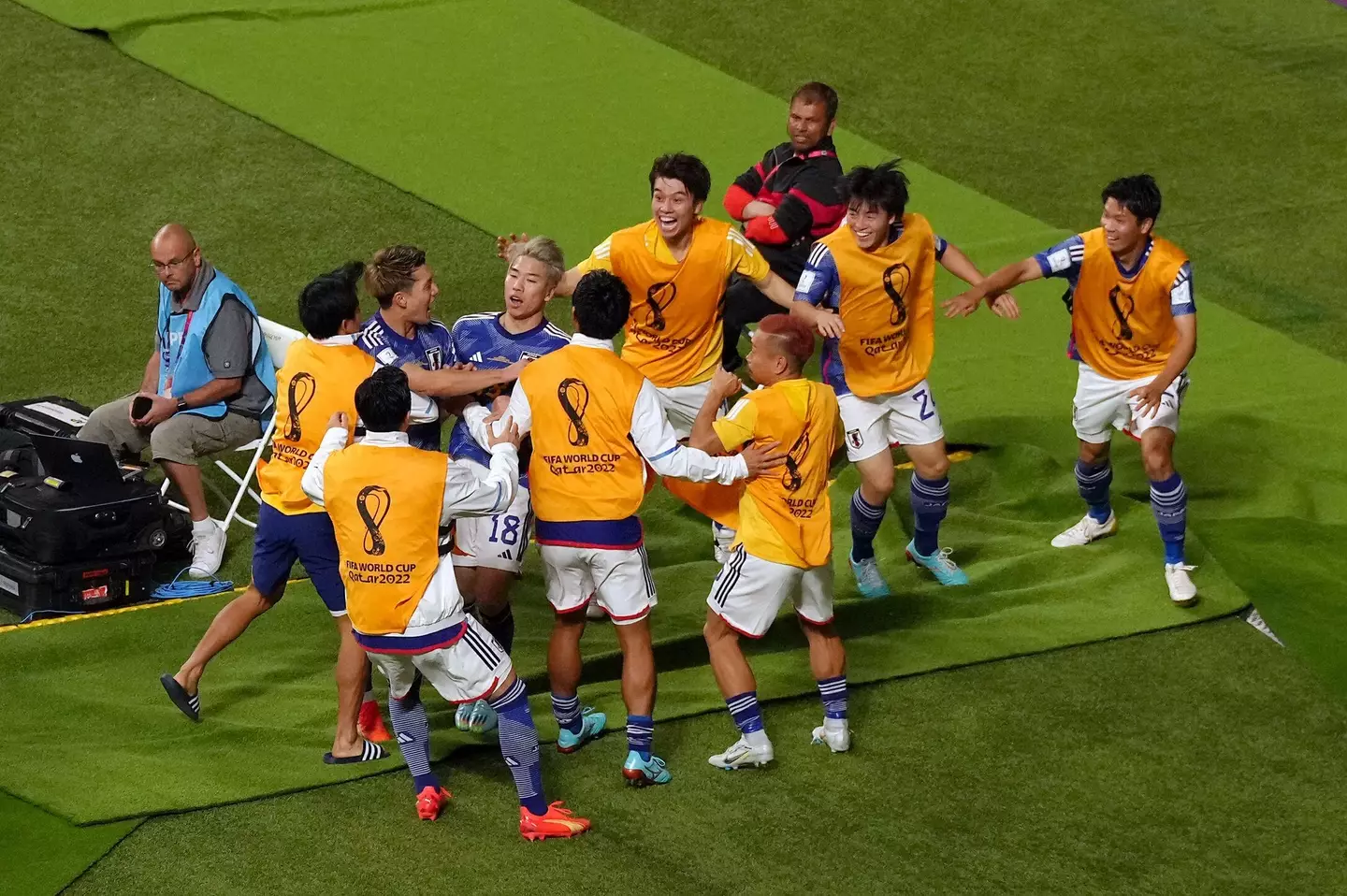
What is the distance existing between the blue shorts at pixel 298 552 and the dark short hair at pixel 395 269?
84cm

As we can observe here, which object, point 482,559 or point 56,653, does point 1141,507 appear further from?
point 56,653

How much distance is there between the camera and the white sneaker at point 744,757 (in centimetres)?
612

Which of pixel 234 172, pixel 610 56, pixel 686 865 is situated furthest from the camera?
pixel 610 56

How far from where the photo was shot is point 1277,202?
1121cm

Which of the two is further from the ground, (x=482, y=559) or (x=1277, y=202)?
(x=1277, y=202)

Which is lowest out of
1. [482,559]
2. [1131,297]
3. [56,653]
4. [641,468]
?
[56,653]

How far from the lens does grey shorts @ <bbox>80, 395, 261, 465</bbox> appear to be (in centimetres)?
768

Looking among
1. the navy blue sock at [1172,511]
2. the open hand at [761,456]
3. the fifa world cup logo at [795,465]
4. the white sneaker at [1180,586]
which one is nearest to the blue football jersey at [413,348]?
the open hand at [761,456]

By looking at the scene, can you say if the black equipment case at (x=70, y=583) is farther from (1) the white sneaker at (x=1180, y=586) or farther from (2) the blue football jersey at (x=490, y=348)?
(1) the white sneaker at (x=1180, y=586)

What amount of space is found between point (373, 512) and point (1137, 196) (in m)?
3.36

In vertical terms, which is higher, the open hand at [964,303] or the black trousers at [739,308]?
the open hand at [964,303]

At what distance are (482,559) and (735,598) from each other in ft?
3.12

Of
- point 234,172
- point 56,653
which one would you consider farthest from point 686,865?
point 234,172

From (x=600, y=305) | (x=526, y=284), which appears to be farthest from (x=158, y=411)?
(x=600, y=305)
